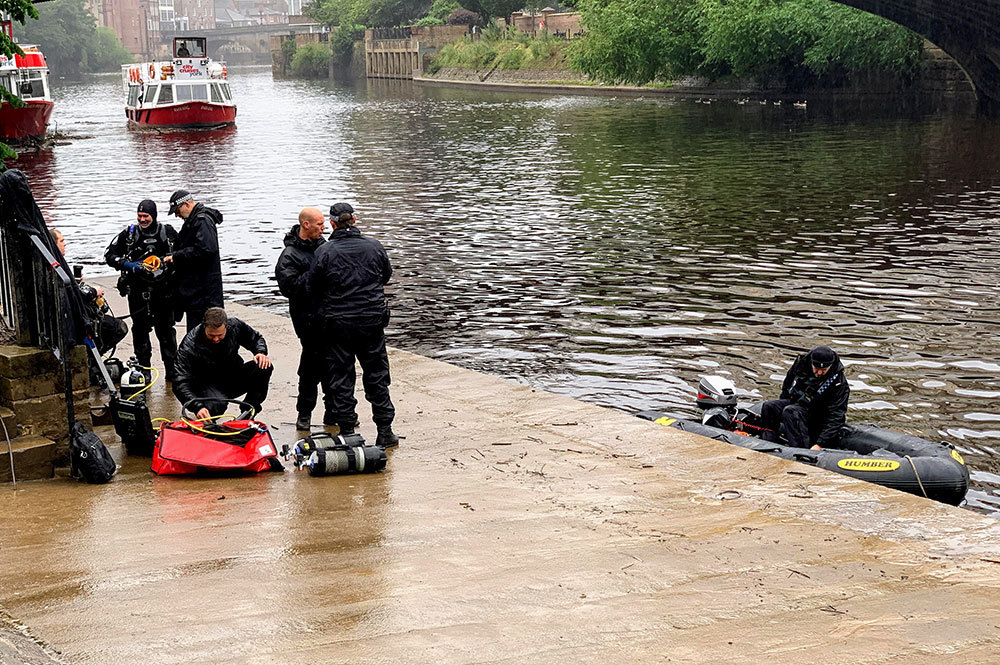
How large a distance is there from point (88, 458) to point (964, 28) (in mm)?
52112

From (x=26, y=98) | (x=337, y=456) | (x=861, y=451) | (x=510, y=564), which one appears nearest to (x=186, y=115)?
(x=26, y=98)

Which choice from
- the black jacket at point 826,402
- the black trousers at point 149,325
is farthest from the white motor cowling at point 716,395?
the black trousers at point 149,325

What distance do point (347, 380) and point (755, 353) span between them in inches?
278

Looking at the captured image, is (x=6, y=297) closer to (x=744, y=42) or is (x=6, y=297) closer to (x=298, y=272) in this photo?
(x=298, y=272)

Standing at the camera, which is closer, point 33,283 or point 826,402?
point 33,283

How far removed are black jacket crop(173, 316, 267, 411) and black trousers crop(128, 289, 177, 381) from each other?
213 centimetres

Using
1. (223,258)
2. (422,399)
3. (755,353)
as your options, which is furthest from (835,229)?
(422,399)

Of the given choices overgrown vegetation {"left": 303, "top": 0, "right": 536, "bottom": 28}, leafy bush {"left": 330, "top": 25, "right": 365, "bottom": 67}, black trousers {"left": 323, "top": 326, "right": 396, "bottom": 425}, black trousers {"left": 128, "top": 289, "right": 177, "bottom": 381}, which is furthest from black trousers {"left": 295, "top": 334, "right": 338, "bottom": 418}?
leafy bush {"left": 330, "top": 25, "right": 365, "bottom": 67}

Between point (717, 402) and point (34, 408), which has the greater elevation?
point (34, 408)

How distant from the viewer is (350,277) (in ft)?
30.1

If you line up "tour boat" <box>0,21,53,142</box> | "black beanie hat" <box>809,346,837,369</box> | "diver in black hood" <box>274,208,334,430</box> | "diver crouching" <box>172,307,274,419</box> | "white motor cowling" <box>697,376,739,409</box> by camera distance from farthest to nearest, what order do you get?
1. "tour boat" <box>0,21,53,142</box>
2. "white motor cowling" <box>697,376,739,409</box>
3. "black beanie hat" <box>809,346,837,369</box>
4. "diver in black hood" <box>274,208,334,430</box>
5. "diver crouching" <box>172,307,274,419</box>

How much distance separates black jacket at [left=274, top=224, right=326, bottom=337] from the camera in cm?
967

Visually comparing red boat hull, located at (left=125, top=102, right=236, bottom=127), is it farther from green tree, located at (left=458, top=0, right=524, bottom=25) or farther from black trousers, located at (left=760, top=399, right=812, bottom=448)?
black trousers, located at (left=760, top=399, right=812, bottom=448)

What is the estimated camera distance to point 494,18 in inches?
4269
